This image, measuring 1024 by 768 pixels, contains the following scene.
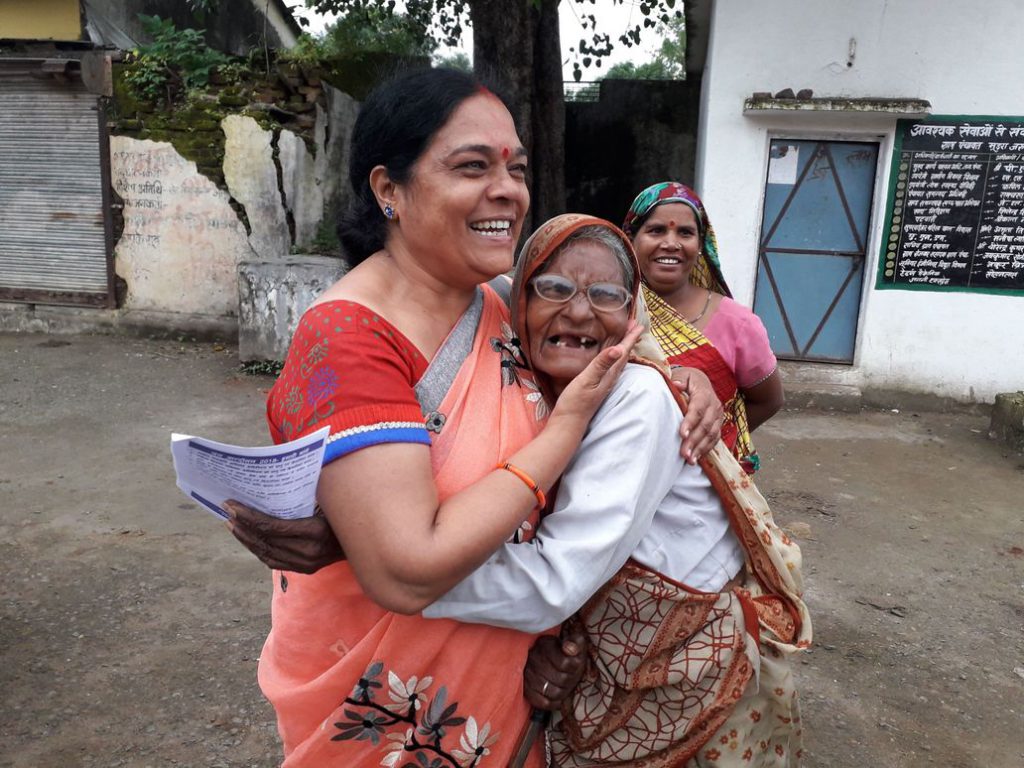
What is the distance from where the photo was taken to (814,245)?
6.68 metres

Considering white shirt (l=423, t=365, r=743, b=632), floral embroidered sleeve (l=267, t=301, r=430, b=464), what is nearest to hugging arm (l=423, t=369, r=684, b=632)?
white shirt (l=423, t=365, r=743, b=632)

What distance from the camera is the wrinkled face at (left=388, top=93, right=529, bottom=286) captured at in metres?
1.34

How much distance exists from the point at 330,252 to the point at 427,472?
7437mm

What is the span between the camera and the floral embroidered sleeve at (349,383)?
1.15 meters

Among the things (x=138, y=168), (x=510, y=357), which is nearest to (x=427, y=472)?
(x=510, y=357)

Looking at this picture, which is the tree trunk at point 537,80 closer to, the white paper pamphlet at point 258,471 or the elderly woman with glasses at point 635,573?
the elderly woman with glasses at point 635,573

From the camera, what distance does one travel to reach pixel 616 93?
29.8 feet

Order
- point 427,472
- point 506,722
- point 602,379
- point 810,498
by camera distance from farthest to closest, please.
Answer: point 810,498 → point 506,722 → point 602,379 → point 427,472

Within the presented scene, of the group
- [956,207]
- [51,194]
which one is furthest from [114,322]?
[956,207]

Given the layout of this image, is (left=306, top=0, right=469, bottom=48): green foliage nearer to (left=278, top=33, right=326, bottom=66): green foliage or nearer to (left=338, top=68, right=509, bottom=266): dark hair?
(left=278, top=33, right=326, bottom=66): green foliage

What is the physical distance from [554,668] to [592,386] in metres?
0.49

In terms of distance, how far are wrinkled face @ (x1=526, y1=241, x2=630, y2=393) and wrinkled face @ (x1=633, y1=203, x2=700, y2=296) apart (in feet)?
3.23

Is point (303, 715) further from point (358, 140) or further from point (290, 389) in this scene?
point (358, 140)

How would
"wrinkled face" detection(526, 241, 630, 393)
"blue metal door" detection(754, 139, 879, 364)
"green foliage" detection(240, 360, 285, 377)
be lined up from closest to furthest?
"wrinkled face" detection(526, 241, 630, 393) → "blue metal door" detection(754, 139, 879, 364) → "green foliage" detection(240, 360, 285, 377)
